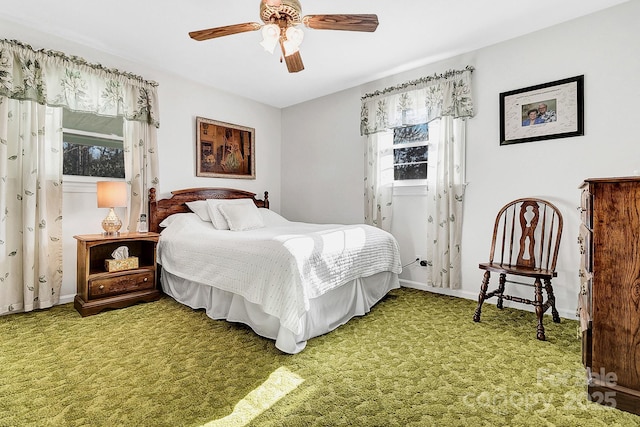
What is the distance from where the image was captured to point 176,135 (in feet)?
12.3

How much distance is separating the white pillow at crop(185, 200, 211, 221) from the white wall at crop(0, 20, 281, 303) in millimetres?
311

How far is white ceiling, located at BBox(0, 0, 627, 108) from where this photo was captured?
245cm

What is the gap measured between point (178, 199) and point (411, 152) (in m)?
2.81

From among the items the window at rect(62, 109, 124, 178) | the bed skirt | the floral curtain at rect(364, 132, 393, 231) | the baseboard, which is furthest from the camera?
the floral curtain at rect(364, 132, 393, 231)

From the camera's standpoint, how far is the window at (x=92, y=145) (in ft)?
9.71

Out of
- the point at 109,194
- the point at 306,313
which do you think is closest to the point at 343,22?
the point at 306,313

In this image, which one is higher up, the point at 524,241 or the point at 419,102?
the point at 419,102

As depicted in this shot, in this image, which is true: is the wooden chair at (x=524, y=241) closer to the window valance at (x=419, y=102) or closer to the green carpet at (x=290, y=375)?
the green carpet at (x=290, y=375)

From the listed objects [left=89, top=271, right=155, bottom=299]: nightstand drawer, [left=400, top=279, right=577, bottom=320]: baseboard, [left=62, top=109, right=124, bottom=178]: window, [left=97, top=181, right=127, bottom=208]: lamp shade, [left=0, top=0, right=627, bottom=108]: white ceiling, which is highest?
[left=0, top=0, right=627, bottom=108]: white ceiling

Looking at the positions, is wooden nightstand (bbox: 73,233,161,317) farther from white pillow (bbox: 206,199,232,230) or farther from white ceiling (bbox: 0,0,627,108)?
white ceiling (bbox: 0,0,627,108)

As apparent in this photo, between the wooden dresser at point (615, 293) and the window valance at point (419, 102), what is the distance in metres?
1.93

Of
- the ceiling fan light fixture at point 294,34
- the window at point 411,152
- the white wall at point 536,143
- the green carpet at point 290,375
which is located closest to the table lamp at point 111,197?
the green carpet at point 290,375

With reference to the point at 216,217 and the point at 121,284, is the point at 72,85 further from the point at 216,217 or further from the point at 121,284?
the point at 121,284

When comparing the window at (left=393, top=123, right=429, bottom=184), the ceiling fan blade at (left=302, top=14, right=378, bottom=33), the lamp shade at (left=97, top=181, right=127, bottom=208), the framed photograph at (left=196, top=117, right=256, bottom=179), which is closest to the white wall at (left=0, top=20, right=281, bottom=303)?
the framed photograph at (left=196, top=117, right=256, bottom=179)
